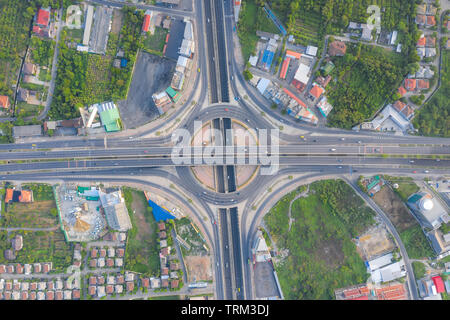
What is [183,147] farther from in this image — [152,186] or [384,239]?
[384,239]

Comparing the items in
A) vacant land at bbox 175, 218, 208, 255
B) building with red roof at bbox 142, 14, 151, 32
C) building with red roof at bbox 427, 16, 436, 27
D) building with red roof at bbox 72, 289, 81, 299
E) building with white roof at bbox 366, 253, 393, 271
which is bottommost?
building with red roof at bbox 72, 289, 81, 299

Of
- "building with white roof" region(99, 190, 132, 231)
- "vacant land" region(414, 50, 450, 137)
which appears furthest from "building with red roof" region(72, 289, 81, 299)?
"vacant land" region(414, 50, 450, 137)

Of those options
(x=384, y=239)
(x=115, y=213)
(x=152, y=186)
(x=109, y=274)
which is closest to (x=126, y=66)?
(x=152, y=186)

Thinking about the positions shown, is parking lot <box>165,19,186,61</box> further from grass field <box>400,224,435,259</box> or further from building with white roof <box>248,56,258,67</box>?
grass field <box>400,224,435,259</box>

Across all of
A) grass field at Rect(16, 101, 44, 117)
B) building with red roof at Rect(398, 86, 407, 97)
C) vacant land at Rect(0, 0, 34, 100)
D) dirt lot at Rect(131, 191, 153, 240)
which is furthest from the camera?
grass field at Rect(16, 101, 44, 117)

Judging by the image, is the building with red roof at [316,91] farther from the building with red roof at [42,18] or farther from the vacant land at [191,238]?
the building with red roof at [42,18]

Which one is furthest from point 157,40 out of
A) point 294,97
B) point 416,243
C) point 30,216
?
point 416,243
